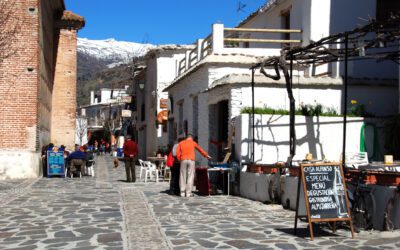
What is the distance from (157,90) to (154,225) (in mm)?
23348

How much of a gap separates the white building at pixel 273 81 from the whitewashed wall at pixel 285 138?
1335mm

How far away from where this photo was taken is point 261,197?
13.4 meters

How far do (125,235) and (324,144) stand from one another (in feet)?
26.4

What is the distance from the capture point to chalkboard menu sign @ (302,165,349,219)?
27.7ft

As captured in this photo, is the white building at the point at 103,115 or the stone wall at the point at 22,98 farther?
the white building at the point at 103,115

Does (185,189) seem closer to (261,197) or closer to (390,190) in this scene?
(261,197)

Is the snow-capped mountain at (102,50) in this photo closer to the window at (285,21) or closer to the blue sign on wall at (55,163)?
the blue sign on wall at (55,163)

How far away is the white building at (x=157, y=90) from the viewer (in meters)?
31.3

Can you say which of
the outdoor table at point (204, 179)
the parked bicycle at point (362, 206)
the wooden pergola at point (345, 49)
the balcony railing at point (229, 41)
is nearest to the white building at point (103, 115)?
the balcony railing at point (229, 41)

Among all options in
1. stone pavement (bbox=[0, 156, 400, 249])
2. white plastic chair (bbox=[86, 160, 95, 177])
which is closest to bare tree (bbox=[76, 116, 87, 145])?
white plastic chair (bbox=[86, 160, 95, 177])

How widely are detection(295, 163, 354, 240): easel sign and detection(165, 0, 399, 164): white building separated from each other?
757 centimetres

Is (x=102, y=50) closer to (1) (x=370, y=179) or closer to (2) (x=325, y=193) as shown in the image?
(1) (x=370, y=179)

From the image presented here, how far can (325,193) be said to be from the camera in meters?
8.52

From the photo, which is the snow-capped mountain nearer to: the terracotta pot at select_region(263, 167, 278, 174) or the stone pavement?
the stone pavement
